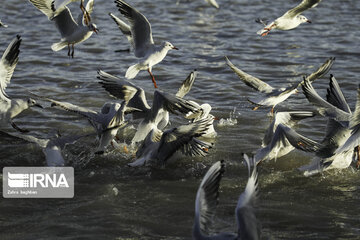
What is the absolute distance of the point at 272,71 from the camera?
475 inches

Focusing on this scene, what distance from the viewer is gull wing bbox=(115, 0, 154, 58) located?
29.8 ft

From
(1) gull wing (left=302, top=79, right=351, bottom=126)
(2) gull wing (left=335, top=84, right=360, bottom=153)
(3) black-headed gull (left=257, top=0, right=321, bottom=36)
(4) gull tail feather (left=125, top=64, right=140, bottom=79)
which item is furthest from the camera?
(3) black-headed gull (left=257, top=0, right=321, bottom=36)

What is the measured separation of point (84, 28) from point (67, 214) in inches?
168

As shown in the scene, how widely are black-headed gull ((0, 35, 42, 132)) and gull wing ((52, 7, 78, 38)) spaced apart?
159 centimetres

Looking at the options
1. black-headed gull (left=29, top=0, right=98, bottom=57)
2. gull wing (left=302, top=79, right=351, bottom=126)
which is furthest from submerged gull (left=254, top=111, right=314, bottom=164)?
black-headed gull (left=29, top=0, right=98, bottom=57)

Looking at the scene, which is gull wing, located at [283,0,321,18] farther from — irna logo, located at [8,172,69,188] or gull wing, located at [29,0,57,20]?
irna logo, located at [8,172,69,188]

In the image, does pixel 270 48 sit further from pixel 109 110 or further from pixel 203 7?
pixel 109 110

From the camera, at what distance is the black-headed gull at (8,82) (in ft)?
27.5

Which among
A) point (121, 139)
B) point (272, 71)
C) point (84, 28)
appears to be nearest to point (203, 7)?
point (272, 71)

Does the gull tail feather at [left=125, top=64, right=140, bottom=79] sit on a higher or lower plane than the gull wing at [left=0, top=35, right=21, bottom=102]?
lower

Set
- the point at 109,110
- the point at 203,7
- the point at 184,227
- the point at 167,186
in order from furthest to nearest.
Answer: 1. the point at 203,7
2. the point at 109,110
3. the point at 167,186
4. the point at 184,227

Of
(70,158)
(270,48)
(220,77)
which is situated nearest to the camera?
(70,158)

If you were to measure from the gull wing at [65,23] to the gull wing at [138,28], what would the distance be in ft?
3.53

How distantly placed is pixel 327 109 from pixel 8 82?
4193mm
